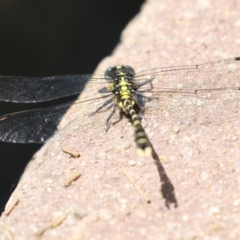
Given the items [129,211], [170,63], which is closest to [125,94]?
[170,63]

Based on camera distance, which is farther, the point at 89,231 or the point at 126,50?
the point at 126,50

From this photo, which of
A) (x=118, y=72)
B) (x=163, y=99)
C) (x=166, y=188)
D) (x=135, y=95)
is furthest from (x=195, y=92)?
(x=166, y=188)

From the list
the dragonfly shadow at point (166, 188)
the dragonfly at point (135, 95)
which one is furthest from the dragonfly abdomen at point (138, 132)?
the dragonfly shadow at point (166, 188)

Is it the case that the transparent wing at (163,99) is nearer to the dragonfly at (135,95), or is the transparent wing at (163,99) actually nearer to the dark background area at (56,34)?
the dragonfly at (135,95)

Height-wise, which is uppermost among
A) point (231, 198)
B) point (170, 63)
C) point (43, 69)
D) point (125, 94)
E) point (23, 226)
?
point (43, 69)

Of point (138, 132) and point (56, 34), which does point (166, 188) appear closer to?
point (138, 132)

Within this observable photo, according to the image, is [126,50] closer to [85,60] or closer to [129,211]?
[129,211]

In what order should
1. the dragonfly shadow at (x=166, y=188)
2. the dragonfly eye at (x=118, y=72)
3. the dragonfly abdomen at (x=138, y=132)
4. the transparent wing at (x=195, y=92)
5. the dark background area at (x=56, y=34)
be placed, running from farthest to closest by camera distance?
the dark background area at (x=56, y=34)
the dragonfly eye at (x=118, y=72)
the transparent wing at (x=195, y=92)
the dragonfly abdomen at (x=138, y=132)
the dragonfly shadow at (x=166, y=188)
